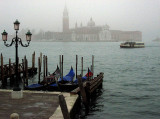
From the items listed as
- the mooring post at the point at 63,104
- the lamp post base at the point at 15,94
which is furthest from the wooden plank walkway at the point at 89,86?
the mooring post at the point at 63,104

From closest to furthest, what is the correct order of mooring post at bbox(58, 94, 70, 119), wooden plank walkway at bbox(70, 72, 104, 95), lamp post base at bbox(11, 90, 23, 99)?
mooring post at bbox(58, 94, 70, 119) < lamp post base at bbox(11, 90, 23, 99) < wooden plank walkway at bbox(70, 72, 104, 95)

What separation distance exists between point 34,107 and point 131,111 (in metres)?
5.58

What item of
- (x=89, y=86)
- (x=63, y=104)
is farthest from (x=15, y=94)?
(x=63, y=104)

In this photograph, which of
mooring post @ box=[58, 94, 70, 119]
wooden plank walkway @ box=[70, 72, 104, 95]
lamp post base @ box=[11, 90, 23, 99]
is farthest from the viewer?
wooden plank walkway @ box=[70, 72, 104, 95]

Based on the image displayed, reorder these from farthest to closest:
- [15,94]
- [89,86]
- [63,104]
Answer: [89,86], [15,94], [63,104]

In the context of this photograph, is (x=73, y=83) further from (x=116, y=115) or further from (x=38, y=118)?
(x=38, y=118)

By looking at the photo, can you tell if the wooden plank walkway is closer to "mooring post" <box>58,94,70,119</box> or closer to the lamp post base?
the lamp post base

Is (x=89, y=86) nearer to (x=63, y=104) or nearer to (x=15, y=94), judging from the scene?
(x=15, y=94)

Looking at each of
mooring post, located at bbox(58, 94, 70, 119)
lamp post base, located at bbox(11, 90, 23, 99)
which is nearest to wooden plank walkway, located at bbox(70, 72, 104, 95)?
lamp post base, located at bbox(11, 90, 23, 99)

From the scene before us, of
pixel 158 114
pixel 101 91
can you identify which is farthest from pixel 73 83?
pixel 158 114

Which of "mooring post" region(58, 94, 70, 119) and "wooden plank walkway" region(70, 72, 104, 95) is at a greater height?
"mooring post" region(58, 94, 70, 119)

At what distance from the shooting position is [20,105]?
9289 mm

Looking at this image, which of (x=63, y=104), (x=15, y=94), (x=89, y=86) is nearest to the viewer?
(x=63, y=104)

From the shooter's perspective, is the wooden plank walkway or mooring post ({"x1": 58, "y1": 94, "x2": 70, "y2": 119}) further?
the wooden plank walkway
